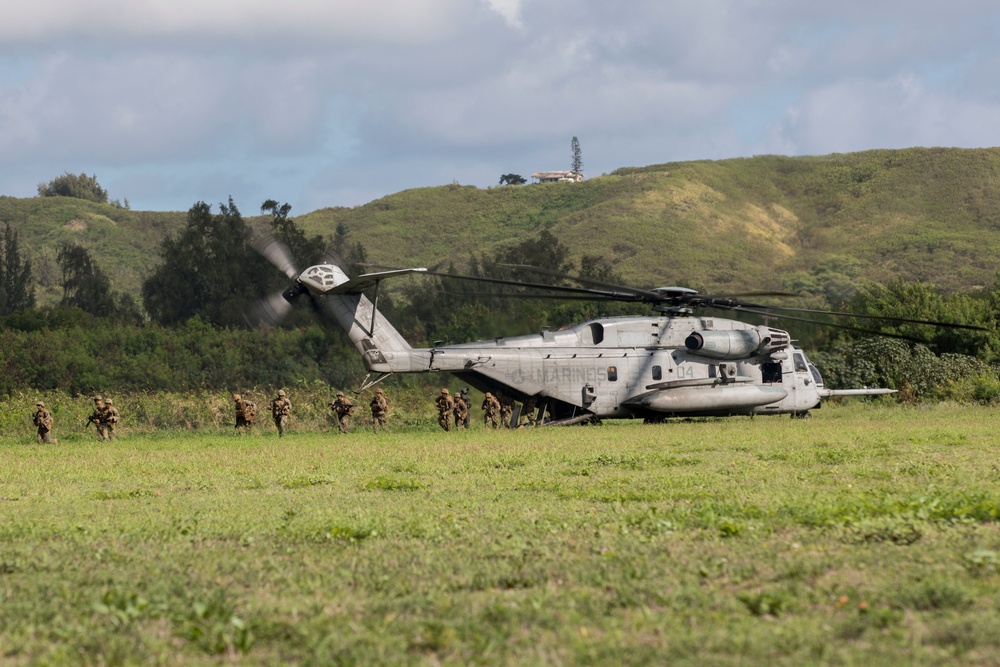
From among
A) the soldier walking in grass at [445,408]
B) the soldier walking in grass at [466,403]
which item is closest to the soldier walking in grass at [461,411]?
the soldier walking in grass at [466,403]

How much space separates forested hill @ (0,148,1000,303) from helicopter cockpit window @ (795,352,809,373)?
187ft

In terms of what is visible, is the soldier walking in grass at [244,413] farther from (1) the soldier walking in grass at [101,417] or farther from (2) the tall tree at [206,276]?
(2) the tall tree at [206,276]

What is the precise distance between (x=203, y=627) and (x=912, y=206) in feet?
361

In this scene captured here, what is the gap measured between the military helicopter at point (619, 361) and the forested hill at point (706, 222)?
58223mm

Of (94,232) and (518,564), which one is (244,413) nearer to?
(518,564)

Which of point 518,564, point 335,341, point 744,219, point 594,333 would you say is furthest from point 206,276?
point 744,219

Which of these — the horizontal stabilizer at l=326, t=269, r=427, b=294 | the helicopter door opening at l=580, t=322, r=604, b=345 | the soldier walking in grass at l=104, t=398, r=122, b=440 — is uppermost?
the horizontal stabilizer at l=326, t=269, r=427, b=294

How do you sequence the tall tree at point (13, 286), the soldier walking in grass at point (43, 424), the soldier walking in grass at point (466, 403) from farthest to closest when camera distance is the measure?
the tall tree at point (13, 286), the soldier walking in grass at point (466, 403), the soldier walking in grass at point (43, 424)

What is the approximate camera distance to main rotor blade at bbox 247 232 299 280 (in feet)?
75.0

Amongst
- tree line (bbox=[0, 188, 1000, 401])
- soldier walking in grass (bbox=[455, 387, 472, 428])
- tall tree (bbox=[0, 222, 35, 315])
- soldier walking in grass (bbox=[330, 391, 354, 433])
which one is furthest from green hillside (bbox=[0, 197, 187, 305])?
soldier walking in grass (bbox=[330, 391, 354, 433])

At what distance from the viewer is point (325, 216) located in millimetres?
122250

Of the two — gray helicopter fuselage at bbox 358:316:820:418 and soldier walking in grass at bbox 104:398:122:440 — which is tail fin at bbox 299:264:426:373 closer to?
gray helicopter fuselage at bbox 358:316:820:418

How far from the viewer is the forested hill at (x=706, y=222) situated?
9356cm

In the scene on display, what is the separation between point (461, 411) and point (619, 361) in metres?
Answer: 3.83
